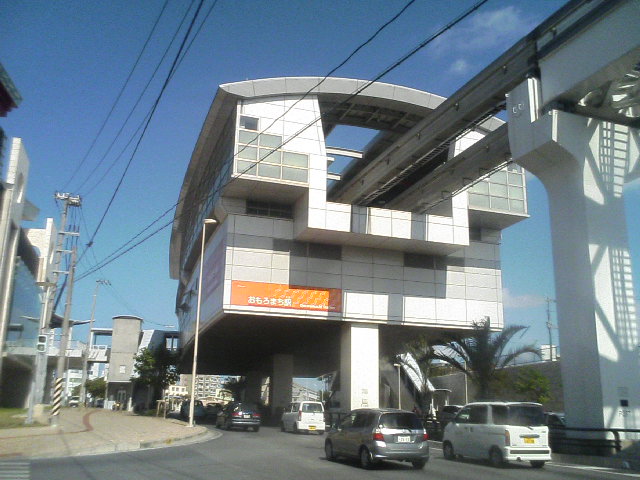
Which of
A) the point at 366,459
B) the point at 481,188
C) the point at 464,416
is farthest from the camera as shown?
the point at 481,188

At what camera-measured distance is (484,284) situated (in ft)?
131

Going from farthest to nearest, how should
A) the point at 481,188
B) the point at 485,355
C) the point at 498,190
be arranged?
the point at 498,190
the point at 481,188
the point at 485,355

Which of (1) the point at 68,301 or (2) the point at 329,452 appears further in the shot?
(1) the point at 68,301

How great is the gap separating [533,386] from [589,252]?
1827 cm

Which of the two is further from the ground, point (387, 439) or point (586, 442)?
point (387, 439)

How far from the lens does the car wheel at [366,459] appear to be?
1510 cm

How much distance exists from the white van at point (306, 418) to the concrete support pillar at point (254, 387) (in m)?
29.7

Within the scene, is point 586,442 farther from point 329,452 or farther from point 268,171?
point 268,171

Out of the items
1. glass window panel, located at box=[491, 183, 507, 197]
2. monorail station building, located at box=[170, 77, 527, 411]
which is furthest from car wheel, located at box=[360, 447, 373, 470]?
glass window panel, located at box=[491, 183, 507, 197]

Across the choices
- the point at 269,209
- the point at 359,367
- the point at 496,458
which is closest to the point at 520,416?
the point at 496,458

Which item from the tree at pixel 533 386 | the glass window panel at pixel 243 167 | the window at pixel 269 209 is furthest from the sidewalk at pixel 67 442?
the tree at pixel 533 386

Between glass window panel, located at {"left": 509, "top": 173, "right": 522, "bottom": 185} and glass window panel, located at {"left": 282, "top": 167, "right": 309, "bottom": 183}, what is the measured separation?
14.3 metres

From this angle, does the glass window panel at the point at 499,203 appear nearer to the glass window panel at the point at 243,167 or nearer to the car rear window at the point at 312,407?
the glass window panel at the point at 243,167

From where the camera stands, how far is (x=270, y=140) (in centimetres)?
3478
